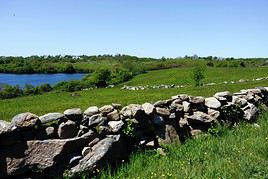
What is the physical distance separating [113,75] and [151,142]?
2228 inches

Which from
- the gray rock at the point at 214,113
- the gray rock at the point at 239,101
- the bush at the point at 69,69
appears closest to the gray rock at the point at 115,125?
the gray rock at the point at 214,113

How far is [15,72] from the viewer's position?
389ft

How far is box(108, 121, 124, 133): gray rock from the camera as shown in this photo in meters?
6.57

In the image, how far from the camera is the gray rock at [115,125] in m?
6.57

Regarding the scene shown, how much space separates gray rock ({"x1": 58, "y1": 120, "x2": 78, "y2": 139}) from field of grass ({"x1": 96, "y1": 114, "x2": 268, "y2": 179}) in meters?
0.98

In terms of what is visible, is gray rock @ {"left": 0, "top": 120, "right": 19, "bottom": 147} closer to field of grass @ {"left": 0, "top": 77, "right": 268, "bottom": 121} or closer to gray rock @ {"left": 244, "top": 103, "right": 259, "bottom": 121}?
field of grass @ {"left": 0, "top": 77, "right": 268, "bottom": 121}

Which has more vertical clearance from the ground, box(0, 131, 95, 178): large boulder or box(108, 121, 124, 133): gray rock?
box(108, 121, 124, 133): gray rock

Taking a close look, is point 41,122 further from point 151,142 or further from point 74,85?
point 74,85

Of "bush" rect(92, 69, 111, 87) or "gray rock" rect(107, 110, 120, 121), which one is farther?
"bush" rect(92, 69, 111, 87)

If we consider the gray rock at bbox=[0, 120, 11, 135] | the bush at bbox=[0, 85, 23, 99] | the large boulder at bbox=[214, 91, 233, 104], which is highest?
the gray rock at bbox=[0, 120, 11, 135]

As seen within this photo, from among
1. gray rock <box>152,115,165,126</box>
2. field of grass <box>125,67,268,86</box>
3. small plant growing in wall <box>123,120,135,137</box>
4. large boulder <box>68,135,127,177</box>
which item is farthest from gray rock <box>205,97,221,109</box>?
field of grass <box>125,67,268,86</box>

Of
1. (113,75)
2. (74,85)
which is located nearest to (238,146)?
(74,85)

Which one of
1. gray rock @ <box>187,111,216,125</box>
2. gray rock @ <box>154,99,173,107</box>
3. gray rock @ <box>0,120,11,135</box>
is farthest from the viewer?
gray rock @ <box>187,111,216,125</box>

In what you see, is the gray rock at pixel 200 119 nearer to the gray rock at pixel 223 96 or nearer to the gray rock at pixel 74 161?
the gray rock at pixel 223 96
